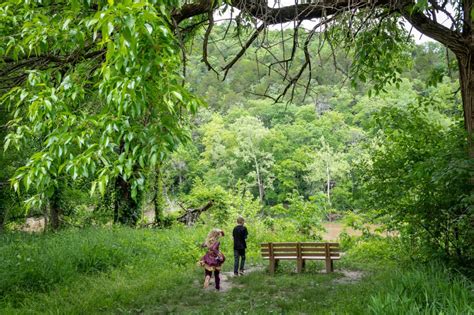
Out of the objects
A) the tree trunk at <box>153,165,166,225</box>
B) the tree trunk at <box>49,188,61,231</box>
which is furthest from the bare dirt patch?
the tree trunk at <box>49,188,61,231</box>

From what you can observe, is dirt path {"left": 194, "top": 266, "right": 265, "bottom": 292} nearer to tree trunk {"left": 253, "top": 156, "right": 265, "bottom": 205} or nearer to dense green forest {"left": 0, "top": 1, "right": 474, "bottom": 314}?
dense green forest {"left": 0, "top": 1, "right": 474, "bottom": 314}

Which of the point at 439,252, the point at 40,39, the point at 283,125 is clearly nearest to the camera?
the point at 40,39

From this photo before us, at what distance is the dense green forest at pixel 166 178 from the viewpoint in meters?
2.87

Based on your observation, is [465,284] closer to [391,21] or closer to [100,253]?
[391,21]

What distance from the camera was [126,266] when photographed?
9.20 meters

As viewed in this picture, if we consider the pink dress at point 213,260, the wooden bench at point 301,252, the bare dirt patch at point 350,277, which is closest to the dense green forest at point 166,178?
the bare dirt patch at point 350,277

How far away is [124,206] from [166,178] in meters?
4.38

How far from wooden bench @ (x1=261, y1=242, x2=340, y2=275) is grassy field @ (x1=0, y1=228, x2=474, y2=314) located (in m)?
0.26

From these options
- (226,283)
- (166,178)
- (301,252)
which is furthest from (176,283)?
(166,178)

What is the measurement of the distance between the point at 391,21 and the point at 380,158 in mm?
2355

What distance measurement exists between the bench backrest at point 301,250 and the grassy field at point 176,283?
0.36m

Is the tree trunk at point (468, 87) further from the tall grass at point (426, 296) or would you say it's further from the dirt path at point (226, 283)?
the dirt path at point (226, 283)

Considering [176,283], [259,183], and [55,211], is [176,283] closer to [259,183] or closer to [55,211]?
[55,211]

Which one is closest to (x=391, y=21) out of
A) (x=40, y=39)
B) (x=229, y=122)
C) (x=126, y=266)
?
(x=40, y=39)
